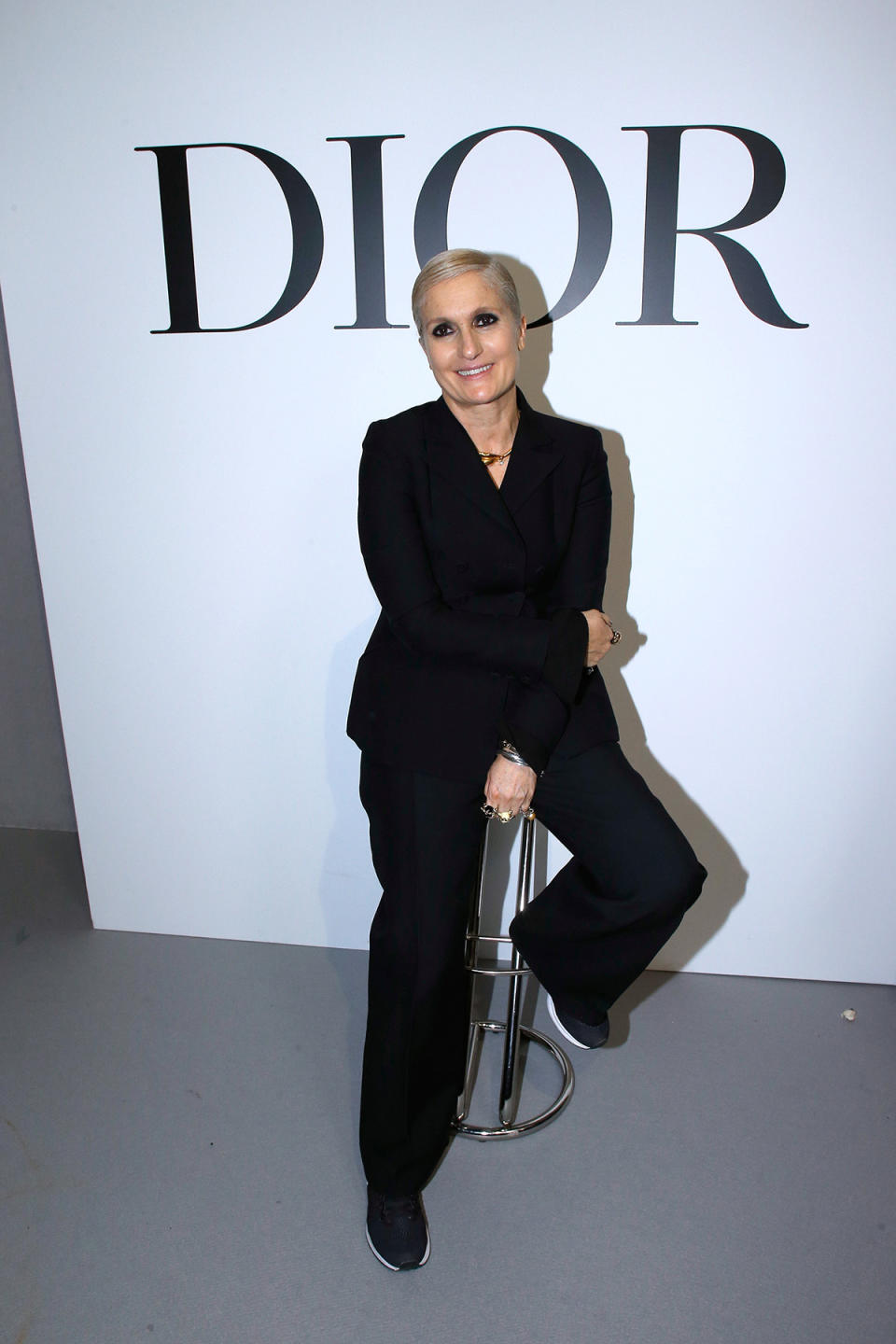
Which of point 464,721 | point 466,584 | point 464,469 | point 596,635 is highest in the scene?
point 464,469

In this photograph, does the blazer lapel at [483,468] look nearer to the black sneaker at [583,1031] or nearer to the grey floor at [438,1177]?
the black sneaker at [583,1031]

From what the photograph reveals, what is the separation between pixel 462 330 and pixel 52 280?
142cm

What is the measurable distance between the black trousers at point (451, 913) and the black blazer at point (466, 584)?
95 mm

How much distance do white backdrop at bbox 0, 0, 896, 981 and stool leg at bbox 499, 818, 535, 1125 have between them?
70 centimetres

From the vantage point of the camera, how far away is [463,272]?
1.85 m

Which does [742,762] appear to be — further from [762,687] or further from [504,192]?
[504,192]

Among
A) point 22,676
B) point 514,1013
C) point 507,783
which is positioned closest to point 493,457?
point 507,783

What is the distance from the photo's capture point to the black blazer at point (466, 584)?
74.2 inches

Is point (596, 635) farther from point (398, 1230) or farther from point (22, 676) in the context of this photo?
point (22, 676)

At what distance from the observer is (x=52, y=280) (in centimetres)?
261

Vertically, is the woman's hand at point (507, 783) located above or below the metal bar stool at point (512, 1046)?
above

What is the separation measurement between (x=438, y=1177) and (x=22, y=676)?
8.42 feet

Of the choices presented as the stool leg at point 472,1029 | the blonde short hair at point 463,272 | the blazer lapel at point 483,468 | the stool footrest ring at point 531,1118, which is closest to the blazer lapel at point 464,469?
the blazer lapel at point 483,468

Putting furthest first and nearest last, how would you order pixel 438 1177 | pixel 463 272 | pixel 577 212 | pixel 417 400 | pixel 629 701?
pixel 629 701 → pixel 417 400 → pixel 577 212 → pixel 438 1177 → pixel 463 272
